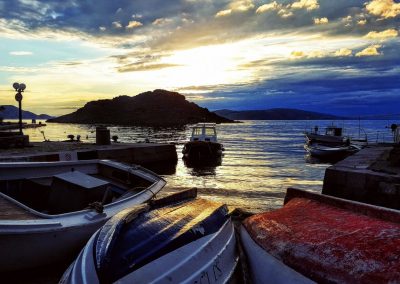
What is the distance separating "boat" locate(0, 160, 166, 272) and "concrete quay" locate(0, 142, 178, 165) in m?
8.13

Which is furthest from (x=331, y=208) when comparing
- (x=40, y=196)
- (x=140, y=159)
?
(x=140, y=159)

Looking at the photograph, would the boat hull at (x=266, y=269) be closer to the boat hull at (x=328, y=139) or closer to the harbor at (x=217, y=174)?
the harbor at (x=217, y=174)

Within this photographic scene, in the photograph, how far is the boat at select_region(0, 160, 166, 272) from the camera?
6.15 m

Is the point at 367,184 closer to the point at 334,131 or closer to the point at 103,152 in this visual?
the point at 103,152

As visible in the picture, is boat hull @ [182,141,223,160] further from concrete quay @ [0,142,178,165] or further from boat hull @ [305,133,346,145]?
boat hull @ [305,133,346,145]

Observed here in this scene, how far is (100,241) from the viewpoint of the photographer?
15.4ft

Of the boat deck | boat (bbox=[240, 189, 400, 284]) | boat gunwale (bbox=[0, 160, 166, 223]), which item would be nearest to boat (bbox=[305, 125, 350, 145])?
boat gunwale (bbox=[0, 160, 166, 223])

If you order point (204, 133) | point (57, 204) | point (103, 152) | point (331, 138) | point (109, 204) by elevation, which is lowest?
point (331, 138)

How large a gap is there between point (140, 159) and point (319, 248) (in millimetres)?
22545

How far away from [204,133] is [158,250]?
32774mm

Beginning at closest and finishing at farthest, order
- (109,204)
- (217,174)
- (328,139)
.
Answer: (109,204) → (217,174) → (328,139)

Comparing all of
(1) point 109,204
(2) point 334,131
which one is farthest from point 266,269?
(2) point 334,131

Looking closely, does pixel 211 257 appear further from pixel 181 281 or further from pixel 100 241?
pixel 100 241

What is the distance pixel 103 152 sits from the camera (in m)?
23.6
